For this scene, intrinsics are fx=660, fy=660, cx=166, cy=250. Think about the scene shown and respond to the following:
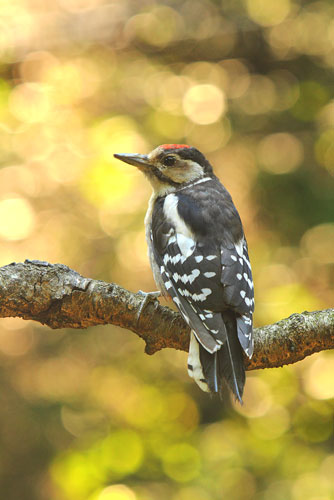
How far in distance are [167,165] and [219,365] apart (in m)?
1.40

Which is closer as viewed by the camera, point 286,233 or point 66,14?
point 286,233

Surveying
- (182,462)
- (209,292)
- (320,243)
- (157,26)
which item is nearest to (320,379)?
(320,243)

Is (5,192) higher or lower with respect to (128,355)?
higher

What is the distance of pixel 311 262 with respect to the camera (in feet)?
16.9

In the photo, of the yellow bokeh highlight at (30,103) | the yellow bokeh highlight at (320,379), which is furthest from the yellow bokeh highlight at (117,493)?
the yellow bokeh highlight at (30,103)

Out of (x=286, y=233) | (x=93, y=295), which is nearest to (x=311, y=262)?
(x=286, y=233)

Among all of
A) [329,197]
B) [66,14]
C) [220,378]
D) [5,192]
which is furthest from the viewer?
[66,14]

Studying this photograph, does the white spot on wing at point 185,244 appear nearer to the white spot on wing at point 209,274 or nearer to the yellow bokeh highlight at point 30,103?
the white spot on wing at point 209,274

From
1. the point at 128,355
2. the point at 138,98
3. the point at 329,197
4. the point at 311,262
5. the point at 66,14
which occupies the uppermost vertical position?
the point at 66,14

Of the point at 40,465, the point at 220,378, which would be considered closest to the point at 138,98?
the point at 40,465

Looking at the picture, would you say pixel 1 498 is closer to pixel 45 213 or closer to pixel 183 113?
pixel 45 213

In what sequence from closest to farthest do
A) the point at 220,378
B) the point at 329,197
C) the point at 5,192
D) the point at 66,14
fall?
1. the point at 220,378
2. the point at 329,197
3. the point at 5,192
4. the point at 66,14

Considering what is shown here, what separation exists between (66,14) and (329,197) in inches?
121

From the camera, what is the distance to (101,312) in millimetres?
2592
